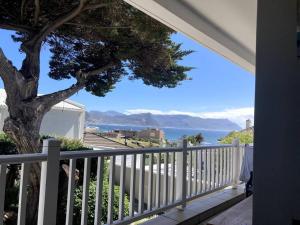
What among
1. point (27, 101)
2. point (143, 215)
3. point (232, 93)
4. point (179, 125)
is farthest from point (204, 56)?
point (143, 215)

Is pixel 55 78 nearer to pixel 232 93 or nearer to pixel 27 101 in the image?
pixel 27 101

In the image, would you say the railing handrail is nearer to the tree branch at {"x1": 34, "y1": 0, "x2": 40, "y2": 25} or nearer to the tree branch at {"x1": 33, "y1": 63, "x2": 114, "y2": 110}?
the tree branch at {"x1": 33, "y1": 63, "x2": 114, "y2": 110}

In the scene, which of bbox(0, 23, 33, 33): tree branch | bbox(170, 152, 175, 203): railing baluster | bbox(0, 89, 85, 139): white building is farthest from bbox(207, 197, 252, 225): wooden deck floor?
bbox(0, 89, 85, 139): white building

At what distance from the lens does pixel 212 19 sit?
3387 mm

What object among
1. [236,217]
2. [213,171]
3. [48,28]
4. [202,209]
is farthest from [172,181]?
[48,28]

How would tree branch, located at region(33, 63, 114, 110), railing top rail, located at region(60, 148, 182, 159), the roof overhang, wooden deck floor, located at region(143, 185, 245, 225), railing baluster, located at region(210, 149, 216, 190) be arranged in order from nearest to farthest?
1. railing top rail, located at region(60, 148, 182, 159)
2. the roof overhang
3. wooden deck floor, located at region(143, 185, 245, 225)
4. railing baluster, located at region(210, 149, 216, 190)
5. tree branch, located at region(33, 63, 114, 110)

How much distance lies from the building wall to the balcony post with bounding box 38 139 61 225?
41.6 feet

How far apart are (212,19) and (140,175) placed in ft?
6.09

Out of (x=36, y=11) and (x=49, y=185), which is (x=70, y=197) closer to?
(x=49, y=185)

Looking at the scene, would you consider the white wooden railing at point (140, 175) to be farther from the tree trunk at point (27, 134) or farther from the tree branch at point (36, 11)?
the tree branch at point (36, 11)

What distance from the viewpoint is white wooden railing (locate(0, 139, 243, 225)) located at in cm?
205

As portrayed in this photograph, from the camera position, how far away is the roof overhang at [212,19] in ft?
9.35

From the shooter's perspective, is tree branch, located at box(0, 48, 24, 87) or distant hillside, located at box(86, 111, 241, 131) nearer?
tree branch, located at box(0, 48, 24, 87)

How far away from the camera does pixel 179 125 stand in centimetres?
6706
